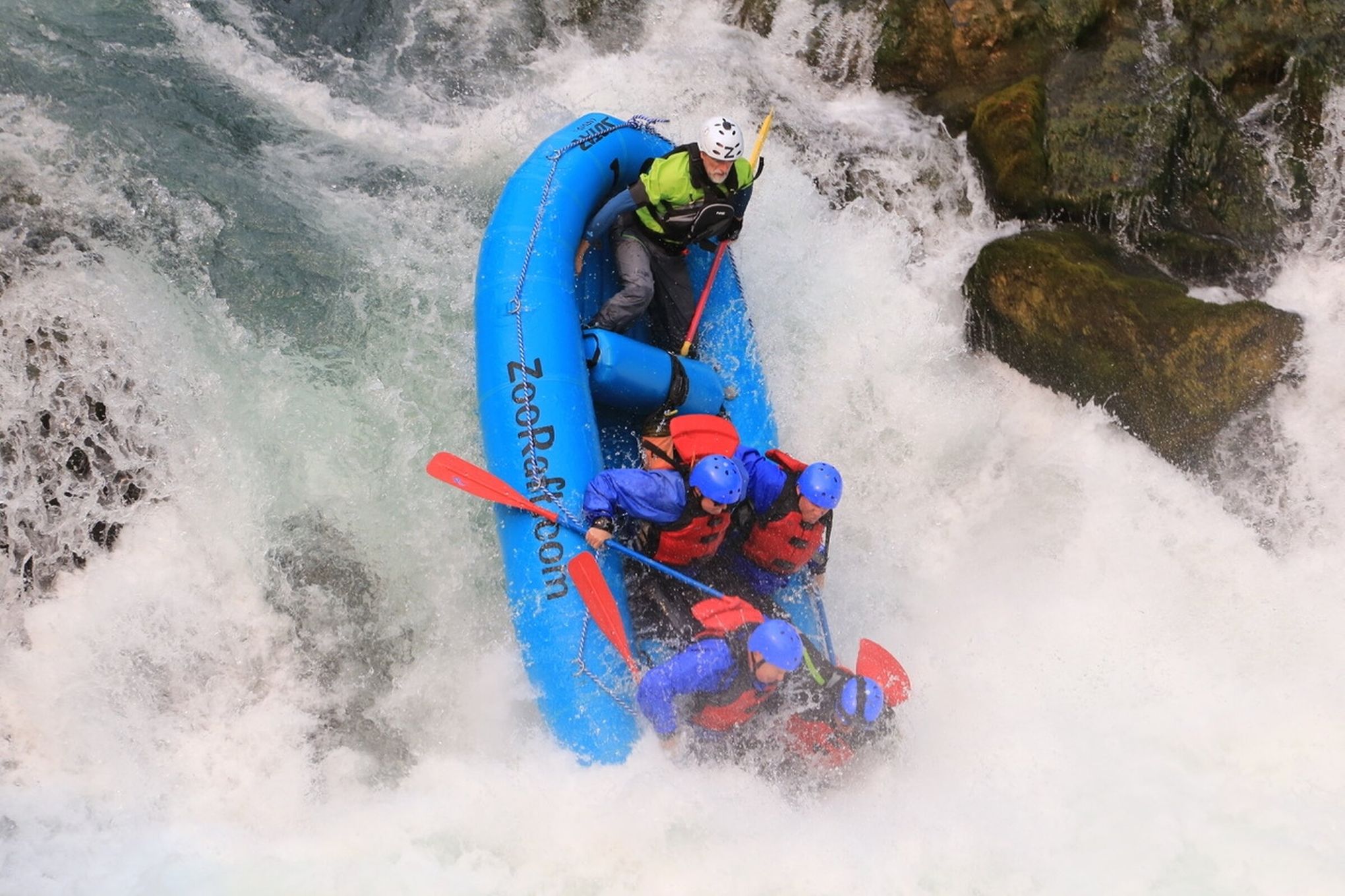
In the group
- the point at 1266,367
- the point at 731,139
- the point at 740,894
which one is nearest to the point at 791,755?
the point at 740,894

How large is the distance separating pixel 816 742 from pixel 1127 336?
3127 millimetres

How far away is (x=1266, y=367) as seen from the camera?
19.9 feet

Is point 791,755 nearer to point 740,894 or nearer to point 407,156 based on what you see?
point 740,894

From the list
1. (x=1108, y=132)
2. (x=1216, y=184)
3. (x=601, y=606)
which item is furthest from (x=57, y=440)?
(x=1216, y=184)

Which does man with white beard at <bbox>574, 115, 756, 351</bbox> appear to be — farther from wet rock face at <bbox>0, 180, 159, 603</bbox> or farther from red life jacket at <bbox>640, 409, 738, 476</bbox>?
wet rock face at <bbox>0, 180, 159, 603</bbox>

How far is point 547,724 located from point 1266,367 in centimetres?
429

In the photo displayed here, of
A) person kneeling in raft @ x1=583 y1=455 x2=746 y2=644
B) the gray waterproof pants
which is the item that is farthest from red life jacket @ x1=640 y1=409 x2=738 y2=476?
the gray waterproof pants

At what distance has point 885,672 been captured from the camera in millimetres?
4836

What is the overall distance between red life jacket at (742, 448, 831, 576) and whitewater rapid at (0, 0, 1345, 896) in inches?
34.0

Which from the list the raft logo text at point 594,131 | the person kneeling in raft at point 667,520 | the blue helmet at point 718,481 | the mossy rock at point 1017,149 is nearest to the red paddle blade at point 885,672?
the person kneeling in raft at point 667,520

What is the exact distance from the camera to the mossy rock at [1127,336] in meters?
6.11

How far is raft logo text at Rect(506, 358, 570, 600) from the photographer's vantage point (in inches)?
191

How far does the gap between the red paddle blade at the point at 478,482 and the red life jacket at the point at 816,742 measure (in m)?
1.37

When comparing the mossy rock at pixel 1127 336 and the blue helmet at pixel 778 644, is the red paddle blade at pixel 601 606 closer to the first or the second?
the blue helmet at pixel 778 644
